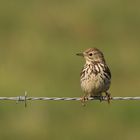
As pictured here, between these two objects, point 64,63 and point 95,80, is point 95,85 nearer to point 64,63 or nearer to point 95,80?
point 95,80

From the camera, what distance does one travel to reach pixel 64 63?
2228 cm

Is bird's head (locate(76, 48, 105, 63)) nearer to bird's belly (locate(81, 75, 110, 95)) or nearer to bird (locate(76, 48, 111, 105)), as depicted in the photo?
bird (locate(76, 48, 111, 105))

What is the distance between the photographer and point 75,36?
83.6 feet

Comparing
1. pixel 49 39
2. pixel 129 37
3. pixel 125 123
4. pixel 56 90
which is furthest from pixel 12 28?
pixel 125 123

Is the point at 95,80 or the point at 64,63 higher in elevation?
the point at 64,63

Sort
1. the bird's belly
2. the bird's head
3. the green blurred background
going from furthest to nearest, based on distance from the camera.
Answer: the green blurred background, the bird's head, the bird's belly

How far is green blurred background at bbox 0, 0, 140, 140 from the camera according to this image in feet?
61.3

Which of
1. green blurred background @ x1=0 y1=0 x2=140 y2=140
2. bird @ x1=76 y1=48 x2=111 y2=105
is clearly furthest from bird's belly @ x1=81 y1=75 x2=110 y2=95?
green blurred background @ x1=0 y1=0 x2=140 y2=140

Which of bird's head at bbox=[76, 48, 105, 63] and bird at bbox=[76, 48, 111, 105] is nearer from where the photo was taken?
bird at bbox=[76, 48, 111, 105]

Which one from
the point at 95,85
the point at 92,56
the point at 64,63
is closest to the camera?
the point at 95,85

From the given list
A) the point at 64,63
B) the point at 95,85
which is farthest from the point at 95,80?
the point at 64,63

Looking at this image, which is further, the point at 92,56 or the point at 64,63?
the point at 64,63

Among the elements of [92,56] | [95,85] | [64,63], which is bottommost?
[95,85]

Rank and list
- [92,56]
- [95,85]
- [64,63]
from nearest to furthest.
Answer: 1. [95,85]
2. [92,56]
3. [64,63]
